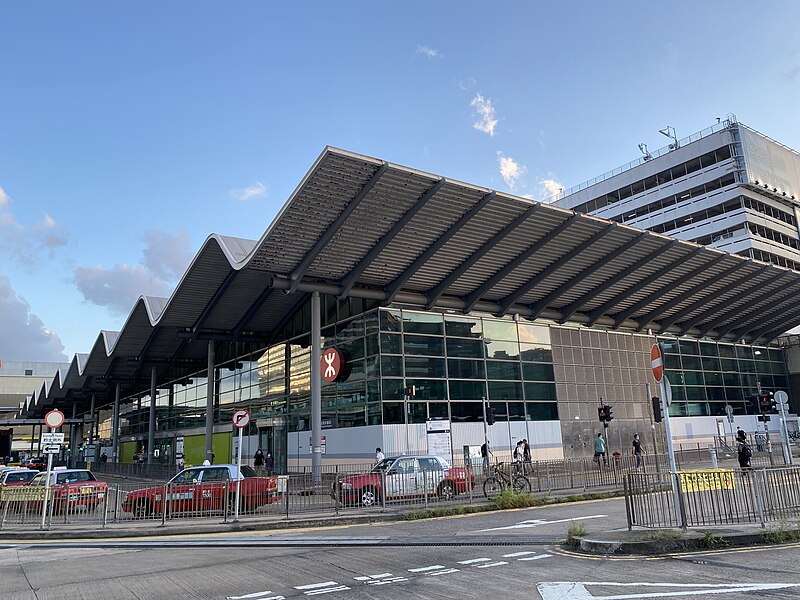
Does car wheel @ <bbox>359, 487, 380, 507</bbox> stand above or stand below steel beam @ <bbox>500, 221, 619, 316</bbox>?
below

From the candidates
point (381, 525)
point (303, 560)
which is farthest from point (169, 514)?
point (303, 560)

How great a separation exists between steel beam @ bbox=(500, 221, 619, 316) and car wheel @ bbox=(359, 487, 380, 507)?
17251mm

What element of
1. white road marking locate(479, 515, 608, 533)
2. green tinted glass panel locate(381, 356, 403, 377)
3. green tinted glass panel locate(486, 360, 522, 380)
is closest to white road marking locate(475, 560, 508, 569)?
white road marking locate(479, 515, 608, 533)

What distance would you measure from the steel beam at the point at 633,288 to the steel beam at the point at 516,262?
785 centimetres

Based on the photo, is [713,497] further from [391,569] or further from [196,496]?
[196,496]

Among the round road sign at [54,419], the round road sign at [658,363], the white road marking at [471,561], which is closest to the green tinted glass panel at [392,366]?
the round road sign at [54,419]

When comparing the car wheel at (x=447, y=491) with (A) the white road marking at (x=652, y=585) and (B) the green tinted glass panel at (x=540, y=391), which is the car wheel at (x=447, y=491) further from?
(B) the green tinted glass panel at (x=540, y=391)

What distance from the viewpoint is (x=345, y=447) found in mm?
30891

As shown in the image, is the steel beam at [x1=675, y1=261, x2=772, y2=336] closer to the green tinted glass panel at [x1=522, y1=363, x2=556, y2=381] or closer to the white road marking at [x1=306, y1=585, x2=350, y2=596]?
the green tinted glass panel at [x1=522, y1=363, x2=556, y2=381]

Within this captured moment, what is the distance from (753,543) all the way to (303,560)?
23.4 feet

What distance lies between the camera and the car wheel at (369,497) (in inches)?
718

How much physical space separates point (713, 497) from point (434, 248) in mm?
17772

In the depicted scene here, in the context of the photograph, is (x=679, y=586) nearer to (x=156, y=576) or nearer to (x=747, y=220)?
(x=156, y=576)

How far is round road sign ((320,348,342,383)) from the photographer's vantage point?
1238 inches
